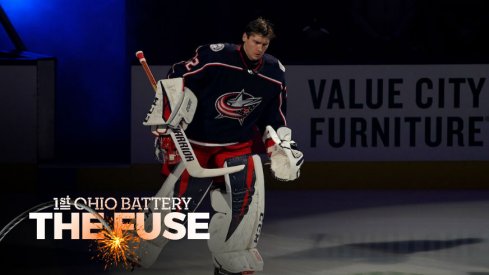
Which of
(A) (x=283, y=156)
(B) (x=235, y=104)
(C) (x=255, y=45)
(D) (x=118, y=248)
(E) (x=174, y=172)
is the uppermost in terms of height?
(C) (x=255, y=45)

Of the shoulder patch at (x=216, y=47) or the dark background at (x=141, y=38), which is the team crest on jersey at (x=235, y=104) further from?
the dark background at (x=141, y=38)

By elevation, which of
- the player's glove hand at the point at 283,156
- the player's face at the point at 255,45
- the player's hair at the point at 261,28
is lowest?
the player's glove hand at the point at 283,156

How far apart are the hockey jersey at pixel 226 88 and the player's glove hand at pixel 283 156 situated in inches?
8.3

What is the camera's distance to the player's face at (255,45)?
8.13m

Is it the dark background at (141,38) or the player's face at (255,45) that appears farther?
the dark background at (141,38)

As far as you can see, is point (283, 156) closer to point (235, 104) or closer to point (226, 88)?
point (235, 104)

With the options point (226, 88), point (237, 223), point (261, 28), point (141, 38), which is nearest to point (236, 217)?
point (237, 223)

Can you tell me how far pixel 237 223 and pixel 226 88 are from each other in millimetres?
867

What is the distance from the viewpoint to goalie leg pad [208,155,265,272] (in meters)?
8.34

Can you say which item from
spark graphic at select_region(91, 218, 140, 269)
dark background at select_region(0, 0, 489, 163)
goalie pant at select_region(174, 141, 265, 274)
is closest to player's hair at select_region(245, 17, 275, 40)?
goalie pant at select_region(174, 141, 265, 274)

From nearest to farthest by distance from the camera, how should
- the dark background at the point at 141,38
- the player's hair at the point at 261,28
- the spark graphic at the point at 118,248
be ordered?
the player's hair at the point at 261,28 → the spark graphic at the point at 118,248 → the dark background at the point at 141,38

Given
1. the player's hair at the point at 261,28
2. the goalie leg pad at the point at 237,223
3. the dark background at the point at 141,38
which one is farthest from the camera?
the dark background at the point at 141,38

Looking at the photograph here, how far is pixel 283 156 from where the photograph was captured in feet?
27.4

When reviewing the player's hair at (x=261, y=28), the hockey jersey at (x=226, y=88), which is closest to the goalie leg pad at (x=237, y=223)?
the hockey jersey at (x=226, y=88)
